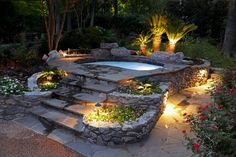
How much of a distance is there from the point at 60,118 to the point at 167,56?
176 inches

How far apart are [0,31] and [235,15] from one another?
10.1 m

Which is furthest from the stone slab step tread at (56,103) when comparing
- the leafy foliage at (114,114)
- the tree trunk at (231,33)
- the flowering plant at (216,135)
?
the tree trunk at (231,33)

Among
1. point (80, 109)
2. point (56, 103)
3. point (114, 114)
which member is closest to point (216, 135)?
point (114, 114)

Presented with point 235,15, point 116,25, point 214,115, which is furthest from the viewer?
point 116,25

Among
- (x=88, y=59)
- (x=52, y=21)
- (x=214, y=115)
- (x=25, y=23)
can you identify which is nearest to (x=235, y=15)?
(x=88, y=59)

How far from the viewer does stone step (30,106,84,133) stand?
450 centimetres

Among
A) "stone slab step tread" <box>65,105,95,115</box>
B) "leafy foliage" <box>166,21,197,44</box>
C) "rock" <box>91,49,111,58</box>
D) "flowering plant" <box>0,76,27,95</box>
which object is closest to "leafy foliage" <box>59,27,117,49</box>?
"rock" <box>91,49,111,58</box>

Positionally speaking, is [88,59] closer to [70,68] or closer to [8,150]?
[70,68]

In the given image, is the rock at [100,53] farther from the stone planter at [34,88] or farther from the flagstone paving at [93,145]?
the flagstone paving at [93,145]

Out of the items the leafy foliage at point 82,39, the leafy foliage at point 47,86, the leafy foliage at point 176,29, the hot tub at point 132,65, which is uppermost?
the leafy foliage at point 176,29

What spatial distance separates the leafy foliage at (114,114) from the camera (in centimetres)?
436

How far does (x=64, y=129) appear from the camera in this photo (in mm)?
4590

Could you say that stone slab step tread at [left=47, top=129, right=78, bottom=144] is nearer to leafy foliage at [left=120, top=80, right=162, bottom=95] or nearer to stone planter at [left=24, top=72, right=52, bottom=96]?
stone planter at [left=24, top=72, right=52, bottom=96]

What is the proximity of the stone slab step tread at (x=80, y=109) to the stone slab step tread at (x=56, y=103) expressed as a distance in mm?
188
